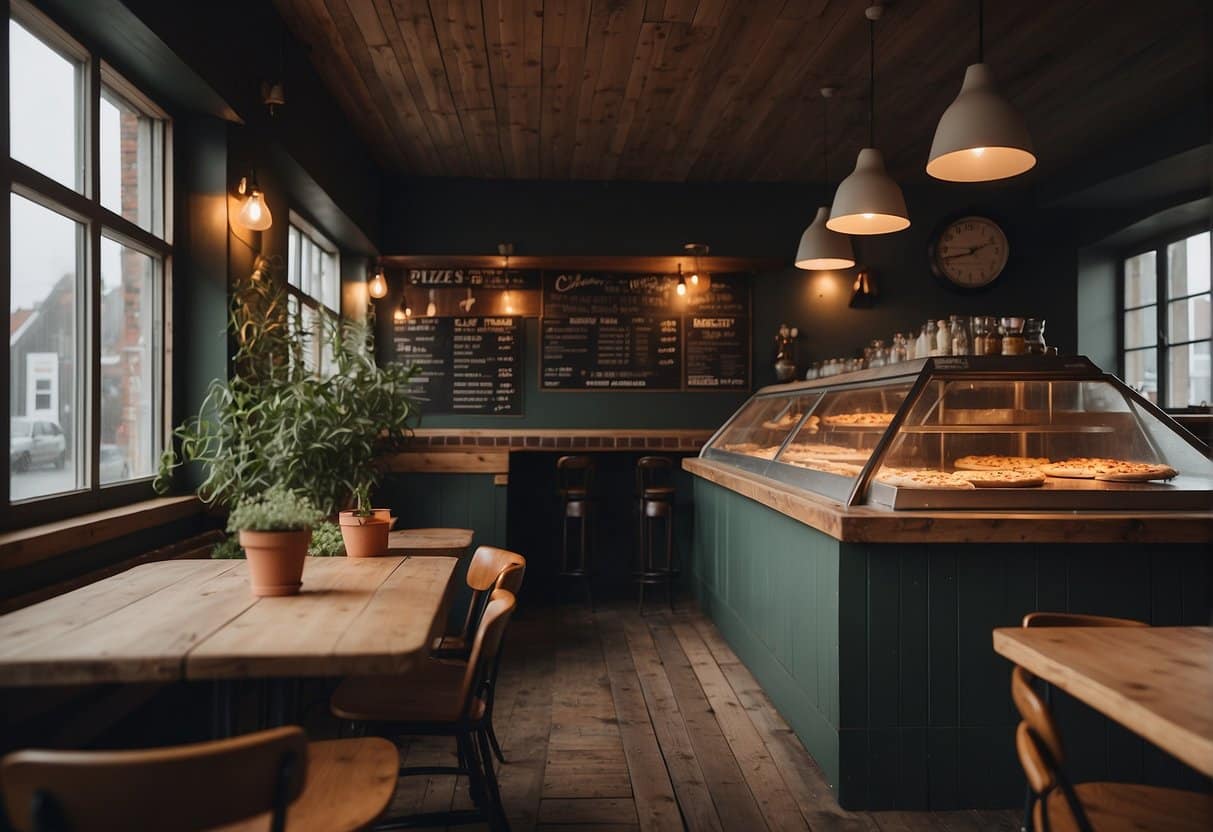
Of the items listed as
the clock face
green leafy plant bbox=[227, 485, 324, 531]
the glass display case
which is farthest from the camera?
the clock face

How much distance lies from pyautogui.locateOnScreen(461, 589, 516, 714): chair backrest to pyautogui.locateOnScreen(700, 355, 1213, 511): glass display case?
122 centimetres

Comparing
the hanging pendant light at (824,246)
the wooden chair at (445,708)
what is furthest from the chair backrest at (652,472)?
the wooden chair at (445,708)

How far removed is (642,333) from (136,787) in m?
5.39

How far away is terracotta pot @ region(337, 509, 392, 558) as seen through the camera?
8.46 feet

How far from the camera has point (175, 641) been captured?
4.98 feet

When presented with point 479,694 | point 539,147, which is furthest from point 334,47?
point 479,694

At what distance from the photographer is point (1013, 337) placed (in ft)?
9.68

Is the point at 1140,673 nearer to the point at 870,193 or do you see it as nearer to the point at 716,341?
the point at 870,193

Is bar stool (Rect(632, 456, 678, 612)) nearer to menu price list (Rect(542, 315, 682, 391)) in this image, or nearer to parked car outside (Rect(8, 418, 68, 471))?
menu price list (Rect(542, 315, 682, 391))

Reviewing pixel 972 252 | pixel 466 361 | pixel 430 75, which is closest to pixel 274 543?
pixel 430 75

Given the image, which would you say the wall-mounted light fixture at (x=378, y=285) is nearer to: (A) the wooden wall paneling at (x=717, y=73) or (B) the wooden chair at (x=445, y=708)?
(A) the wooden wall paneling at (x=717, y=73)

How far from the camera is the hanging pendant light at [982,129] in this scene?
262 cm

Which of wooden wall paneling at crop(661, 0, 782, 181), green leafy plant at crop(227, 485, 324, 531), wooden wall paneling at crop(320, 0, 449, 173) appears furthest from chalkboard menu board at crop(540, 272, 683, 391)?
green leafy plant at crop(227, 485, 324, 531)

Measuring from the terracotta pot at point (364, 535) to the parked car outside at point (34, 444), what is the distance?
2.86ft
